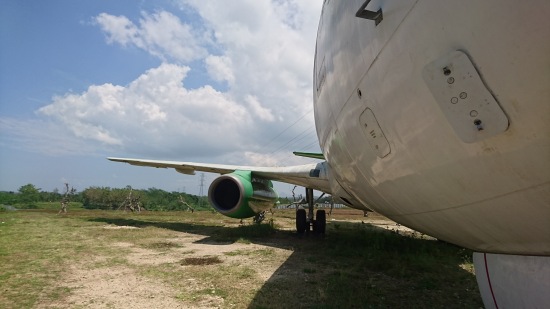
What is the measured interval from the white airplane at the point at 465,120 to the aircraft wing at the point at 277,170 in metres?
6.05

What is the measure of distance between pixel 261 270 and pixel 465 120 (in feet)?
15.6

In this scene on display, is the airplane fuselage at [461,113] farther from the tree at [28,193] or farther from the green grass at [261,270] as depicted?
the tree at [28,193]

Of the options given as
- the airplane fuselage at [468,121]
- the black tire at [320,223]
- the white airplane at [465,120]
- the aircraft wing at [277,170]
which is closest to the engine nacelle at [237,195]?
the aircraft wing at [277,170]

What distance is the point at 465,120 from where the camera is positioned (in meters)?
1.41

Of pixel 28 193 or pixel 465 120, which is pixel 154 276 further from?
pixel 28 193

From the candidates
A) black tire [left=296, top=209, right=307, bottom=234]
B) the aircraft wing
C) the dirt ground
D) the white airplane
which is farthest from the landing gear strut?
the white airplane

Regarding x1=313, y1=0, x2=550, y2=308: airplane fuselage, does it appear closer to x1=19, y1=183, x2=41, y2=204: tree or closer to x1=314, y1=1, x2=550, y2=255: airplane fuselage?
x1=314, y1=1, x2=550, y2=255: airplane fuselage

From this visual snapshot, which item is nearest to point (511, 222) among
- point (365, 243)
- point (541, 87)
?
point (541, 87)

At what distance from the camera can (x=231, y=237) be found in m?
9.48

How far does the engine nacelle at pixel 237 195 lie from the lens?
9289 mm

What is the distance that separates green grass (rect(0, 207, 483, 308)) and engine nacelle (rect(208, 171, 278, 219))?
2.66 ft

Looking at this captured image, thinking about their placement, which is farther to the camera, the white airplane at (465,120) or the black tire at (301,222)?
the black tire at (301,222)

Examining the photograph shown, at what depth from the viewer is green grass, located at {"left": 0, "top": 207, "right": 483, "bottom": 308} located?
13.5 ft

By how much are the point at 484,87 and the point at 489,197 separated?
523 mm
